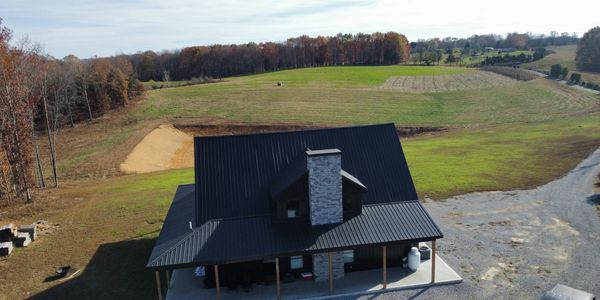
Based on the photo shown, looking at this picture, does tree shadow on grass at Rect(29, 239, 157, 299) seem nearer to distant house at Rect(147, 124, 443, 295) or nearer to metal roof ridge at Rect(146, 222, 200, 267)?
distant house at Rect(147, 124, 443, 295)

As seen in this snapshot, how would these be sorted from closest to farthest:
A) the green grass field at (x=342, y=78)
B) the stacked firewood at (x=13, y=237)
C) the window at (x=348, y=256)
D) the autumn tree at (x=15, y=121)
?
the window at (x=348, y=256) < the stacked firewood at (x=13, y=237) < the autumn tree at (x=15, y=121) < the green grass field at (x=342, y=78)

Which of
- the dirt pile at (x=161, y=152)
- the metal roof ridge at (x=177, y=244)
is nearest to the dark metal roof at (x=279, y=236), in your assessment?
the metal roof ridge at (x=177, y=244)

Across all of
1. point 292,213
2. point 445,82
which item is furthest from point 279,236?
point 445,82

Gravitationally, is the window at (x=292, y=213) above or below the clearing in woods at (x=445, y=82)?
below

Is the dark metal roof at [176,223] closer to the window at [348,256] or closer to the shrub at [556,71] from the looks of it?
the window at [348,256]

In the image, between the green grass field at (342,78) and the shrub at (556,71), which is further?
the shrub at (556,71)

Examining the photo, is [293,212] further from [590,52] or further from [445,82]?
[590,52]
